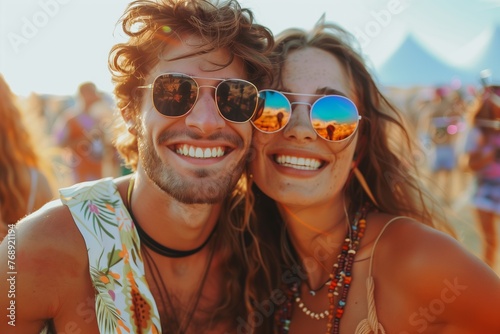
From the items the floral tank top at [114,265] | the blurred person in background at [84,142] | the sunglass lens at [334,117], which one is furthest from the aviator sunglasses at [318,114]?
the blurred person in background at [84,142]

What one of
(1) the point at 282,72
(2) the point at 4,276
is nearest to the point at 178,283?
(2) the point at 4,276

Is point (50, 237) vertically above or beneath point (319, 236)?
above

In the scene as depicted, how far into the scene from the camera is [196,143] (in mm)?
2617

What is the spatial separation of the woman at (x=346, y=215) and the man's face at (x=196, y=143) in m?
0.19

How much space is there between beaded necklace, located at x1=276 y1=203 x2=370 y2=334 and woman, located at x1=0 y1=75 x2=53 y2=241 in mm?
2101

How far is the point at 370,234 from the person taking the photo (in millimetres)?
2762

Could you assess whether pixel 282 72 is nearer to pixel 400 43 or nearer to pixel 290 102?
pixel 290 102

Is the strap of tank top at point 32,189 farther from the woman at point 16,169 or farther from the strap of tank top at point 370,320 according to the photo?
the strap of tank top at point 370,320

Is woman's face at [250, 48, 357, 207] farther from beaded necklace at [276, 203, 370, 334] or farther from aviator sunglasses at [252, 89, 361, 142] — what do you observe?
beaded necklace at [276, 203, 370, 334]

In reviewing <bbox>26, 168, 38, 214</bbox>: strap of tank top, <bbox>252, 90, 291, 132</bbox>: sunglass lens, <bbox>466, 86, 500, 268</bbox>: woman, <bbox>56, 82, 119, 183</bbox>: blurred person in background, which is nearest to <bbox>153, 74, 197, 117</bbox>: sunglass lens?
<bbox>252, 90, 291, 132</bbox>: sunglass lens

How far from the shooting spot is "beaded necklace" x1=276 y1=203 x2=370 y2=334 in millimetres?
2631

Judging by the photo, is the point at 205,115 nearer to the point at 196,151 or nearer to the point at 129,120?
the point at 196,151

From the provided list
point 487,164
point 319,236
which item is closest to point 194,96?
point 319,236

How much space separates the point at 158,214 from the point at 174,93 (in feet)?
2.26
